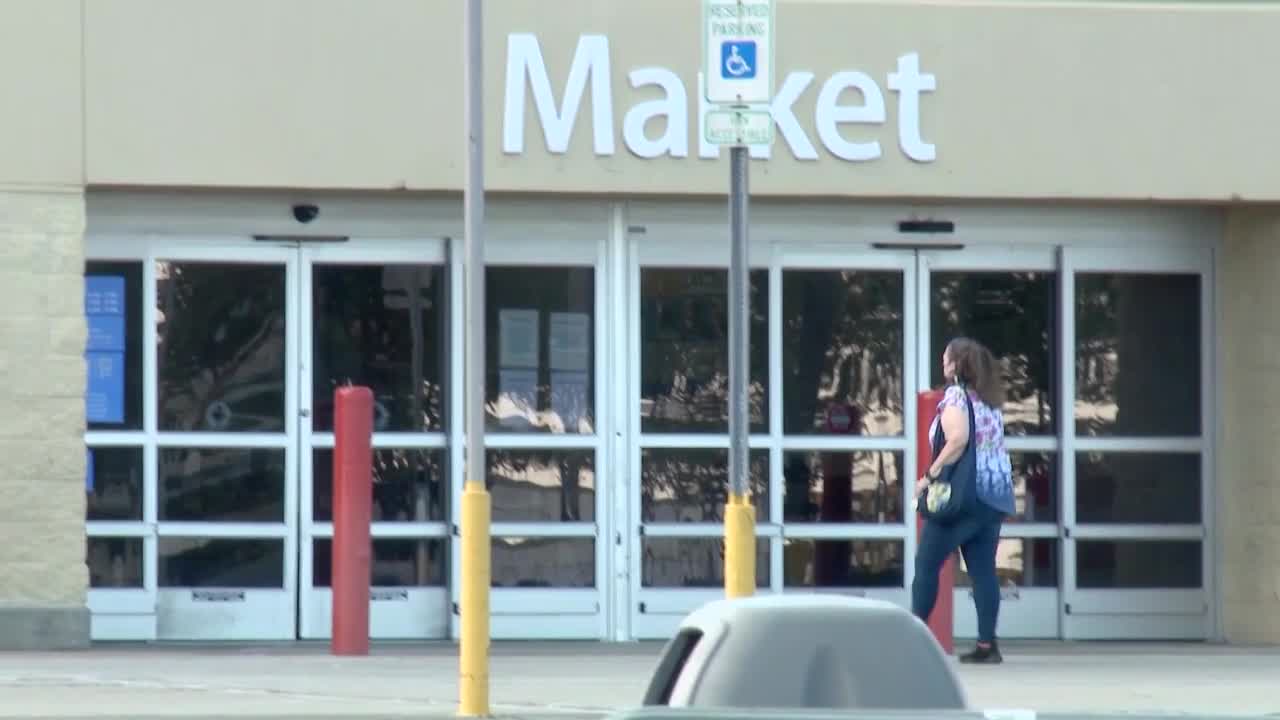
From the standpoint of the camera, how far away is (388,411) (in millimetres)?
14422

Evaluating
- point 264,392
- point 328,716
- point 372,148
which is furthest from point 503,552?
point 328,716

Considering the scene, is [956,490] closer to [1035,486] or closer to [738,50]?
[1035,486]

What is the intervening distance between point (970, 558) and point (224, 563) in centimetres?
470

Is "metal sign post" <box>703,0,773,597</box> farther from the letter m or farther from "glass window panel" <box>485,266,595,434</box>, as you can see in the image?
"glass window panel" <box>485,266,595,434</box>

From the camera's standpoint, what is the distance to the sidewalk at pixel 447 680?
10398 mm

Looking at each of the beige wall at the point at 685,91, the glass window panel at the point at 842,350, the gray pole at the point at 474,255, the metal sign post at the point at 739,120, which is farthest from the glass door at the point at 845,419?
the gray pole at the point at 474,255

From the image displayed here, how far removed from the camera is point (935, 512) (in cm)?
1232

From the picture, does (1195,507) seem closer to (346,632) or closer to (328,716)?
(346,632)

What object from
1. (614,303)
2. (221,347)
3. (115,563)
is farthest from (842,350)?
(115,563)

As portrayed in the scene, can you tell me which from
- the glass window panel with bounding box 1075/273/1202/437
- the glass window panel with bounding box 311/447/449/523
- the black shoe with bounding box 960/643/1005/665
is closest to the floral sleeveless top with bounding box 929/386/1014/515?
the black shoe with bounding box 960/643/1005/665

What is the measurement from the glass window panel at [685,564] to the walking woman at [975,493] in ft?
7.52

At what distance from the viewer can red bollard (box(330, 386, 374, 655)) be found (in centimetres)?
1265

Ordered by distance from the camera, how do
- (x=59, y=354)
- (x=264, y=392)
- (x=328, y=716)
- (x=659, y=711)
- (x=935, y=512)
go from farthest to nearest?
1. (x=264, y=392)
2. (x=59, y=354)
3. (x=935, y=512)
4. (x=328, y=716)
5. (x=659, y=711)

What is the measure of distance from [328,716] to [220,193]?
4.85 m
